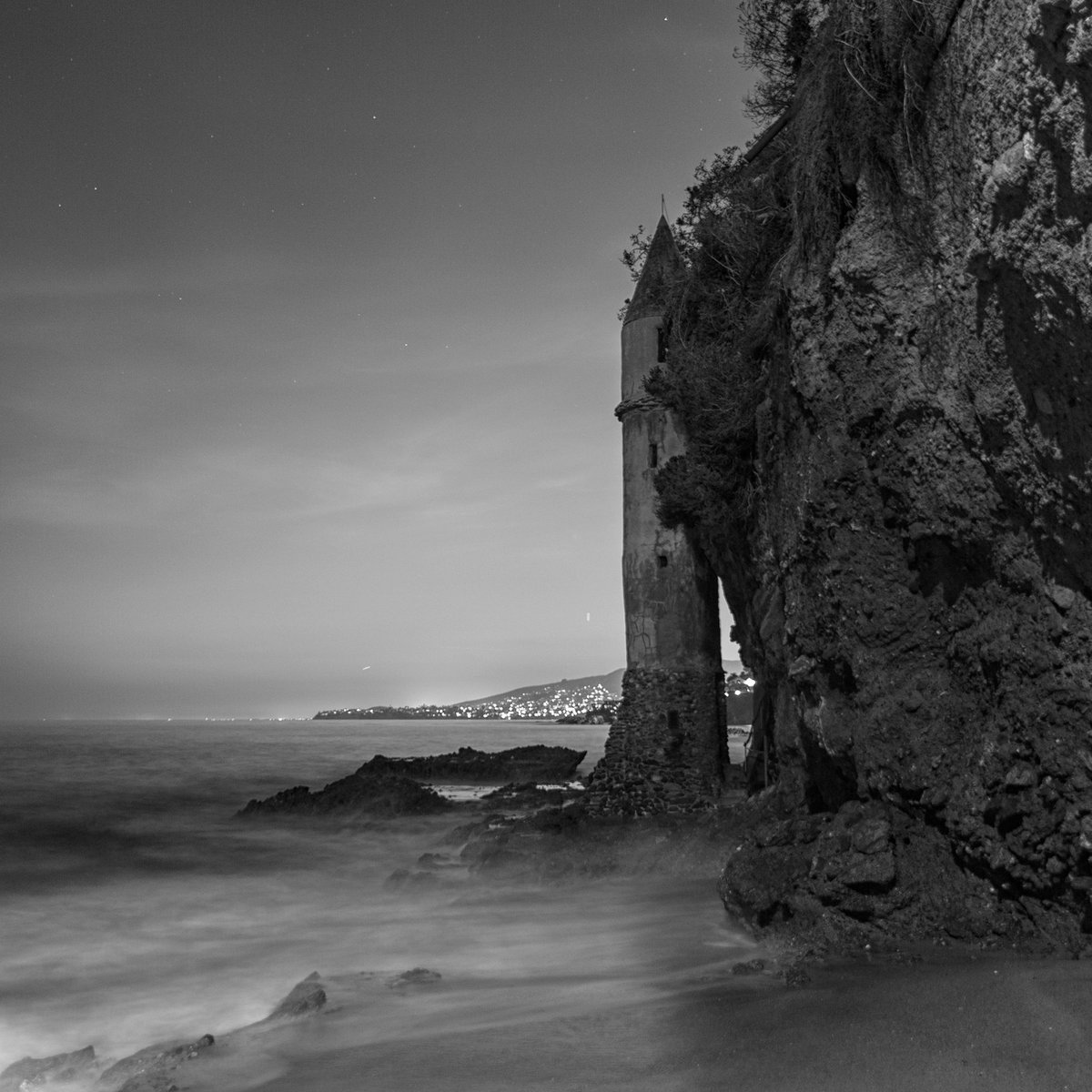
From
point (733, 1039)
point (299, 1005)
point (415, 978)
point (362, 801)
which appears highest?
point (733, 1039)

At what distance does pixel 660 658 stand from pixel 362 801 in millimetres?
11321

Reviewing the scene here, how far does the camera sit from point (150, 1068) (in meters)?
5.98

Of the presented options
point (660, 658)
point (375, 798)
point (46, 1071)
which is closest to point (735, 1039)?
point (46, 1071)

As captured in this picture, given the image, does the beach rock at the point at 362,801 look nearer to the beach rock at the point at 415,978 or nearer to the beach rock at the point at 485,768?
the beach rock at the point at 485,768

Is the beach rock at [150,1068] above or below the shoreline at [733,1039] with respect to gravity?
below

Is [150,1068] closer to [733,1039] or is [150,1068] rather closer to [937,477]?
[733,1039]

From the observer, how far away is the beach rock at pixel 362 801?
24.2 meters

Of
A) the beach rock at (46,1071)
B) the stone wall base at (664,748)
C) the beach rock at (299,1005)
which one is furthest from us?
the stone wall base at (664,748)

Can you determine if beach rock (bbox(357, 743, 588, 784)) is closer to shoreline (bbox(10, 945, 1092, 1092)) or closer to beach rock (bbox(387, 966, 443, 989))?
beach rock (bbox(387, 966, 443, 989))

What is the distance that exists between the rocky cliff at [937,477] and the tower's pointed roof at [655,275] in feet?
31.0

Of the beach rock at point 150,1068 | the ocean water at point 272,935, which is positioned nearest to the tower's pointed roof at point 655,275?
the ocean water at point 272,935

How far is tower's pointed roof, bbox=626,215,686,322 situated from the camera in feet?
59.2

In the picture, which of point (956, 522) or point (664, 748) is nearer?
point (956, 522)

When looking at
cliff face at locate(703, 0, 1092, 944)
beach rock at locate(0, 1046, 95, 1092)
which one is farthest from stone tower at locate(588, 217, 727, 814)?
beach rock at locate(0, 1046, 95, 1092)
